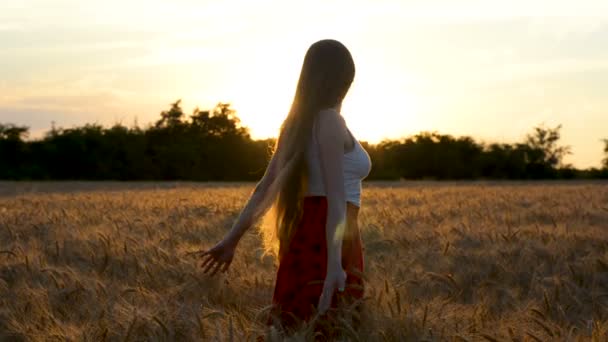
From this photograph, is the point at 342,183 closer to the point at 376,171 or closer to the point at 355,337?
the point at 355,337

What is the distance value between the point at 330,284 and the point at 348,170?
0.47 metres

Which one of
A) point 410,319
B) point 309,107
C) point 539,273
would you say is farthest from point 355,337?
point 539,273

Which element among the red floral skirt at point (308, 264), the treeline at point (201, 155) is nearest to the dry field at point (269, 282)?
the red floral skirt at point (308, 264)

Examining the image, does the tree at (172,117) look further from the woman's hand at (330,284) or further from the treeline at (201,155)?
the woman's hand at (330,284)

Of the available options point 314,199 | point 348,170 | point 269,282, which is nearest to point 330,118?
point 348,170

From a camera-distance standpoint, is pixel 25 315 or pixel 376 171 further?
pixel 376 171

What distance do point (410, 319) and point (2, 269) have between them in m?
2.95

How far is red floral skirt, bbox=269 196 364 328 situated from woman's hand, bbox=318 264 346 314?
214 mm

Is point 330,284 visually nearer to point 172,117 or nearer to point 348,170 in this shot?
point 348,170

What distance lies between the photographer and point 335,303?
339cm

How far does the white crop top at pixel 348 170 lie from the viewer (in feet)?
11.1

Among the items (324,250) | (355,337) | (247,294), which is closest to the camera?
(355,337)

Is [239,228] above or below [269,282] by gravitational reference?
above

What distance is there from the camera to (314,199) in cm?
352
